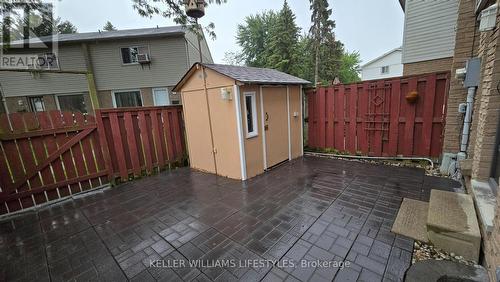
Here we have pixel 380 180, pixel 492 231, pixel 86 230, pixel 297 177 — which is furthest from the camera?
pixel 297 177

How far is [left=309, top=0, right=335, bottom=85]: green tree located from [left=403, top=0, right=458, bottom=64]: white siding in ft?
29.6

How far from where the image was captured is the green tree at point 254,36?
21969 mm

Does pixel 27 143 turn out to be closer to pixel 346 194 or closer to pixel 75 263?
pixel 75 263

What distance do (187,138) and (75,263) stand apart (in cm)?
355

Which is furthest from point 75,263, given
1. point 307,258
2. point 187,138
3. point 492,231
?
point 492,231

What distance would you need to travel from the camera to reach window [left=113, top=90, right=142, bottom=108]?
10812mm

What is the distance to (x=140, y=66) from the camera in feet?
34.3

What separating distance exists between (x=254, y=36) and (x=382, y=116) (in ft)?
67.5

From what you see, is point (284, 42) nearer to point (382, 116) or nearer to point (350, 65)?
point (382, 116)

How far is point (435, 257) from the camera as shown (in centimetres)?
211

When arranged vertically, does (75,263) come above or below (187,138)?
below

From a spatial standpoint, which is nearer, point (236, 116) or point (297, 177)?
point (236, 116)

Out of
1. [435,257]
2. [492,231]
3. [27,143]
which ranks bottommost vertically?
[435,257]

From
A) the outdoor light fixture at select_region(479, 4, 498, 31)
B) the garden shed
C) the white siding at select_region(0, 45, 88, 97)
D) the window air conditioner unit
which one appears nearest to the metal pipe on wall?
the outdoor light fixture at select_region(479, 4, 498, 31)
